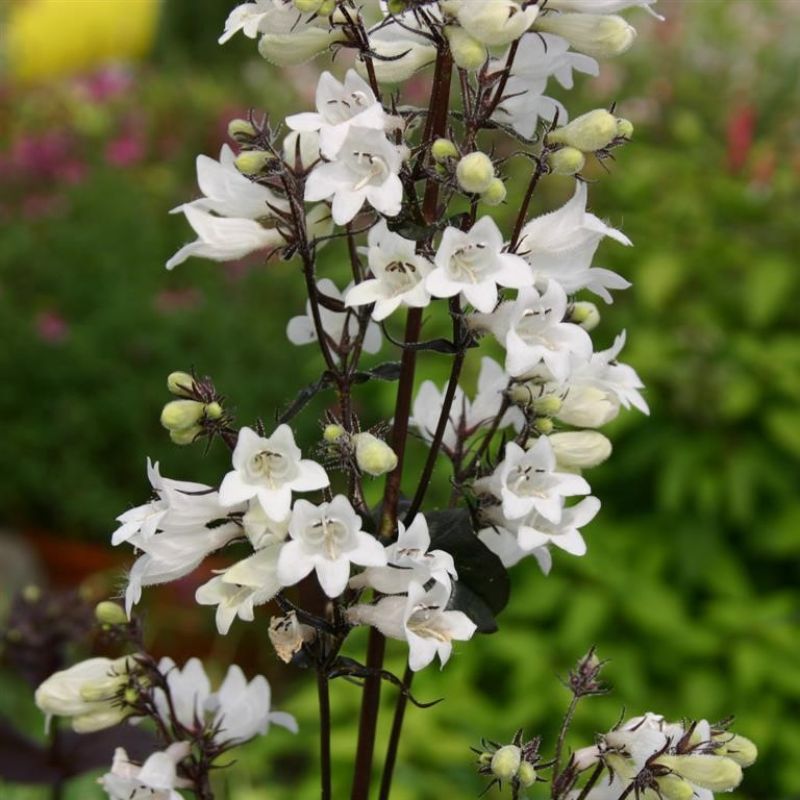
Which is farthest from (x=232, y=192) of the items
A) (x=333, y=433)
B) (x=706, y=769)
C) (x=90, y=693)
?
(x=706, y=769)

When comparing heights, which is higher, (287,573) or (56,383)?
(287,573)

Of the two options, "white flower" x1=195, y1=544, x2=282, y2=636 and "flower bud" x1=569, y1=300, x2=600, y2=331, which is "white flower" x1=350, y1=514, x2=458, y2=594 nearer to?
"white flower" x1=195, y1=544, x2=282, y2=636

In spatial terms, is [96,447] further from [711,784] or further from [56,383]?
[711,784]

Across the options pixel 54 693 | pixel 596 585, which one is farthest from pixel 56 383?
pixel 54 693

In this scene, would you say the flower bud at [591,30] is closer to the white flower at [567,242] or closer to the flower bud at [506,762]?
the white flower at [567,242]

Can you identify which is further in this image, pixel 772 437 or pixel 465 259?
pixel 772 437

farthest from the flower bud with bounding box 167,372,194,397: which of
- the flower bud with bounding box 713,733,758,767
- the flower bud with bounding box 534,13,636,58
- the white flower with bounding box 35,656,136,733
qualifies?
the flower bud with bounding box 713,733,758,767

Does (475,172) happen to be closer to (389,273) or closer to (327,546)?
(389,273)
